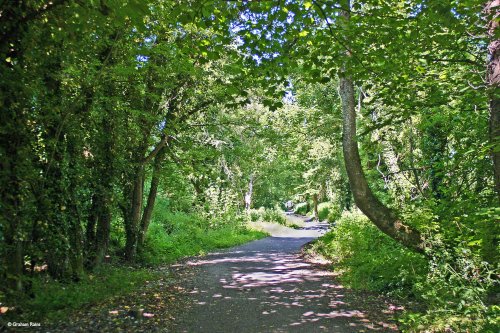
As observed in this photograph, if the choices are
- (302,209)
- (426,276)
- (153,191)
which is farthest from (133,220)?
(302,209)

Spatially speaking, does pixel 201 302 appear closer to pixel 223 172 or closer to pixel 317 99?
pixel 317 99

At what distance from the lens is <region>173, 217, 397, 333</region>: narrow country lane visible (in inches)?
226

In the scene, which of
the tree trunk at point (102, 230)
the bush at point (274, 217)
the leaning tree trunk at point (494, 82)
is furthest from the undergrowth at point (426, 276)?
the bush at point (274, 217)

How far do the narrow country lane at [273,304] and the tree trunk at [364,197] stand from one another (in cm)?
136

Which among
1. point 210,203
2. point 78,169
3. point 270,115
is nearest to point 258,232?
Answer: point 210,203

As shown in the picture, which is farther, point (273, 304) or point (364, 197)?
point (364, 197)

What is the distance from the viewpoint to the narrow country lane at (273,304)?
5.75 m

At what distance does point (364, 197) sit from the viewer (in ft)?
25.7

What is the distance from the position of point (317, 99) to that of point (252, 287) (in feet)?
35.5

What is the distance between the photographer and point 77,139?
7.49 metres

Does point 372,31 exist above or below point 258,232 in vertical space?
above

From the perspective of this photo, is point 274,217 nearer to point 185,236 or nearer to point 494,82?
point 185,236

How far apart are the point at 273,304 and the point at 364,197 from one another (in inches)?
114

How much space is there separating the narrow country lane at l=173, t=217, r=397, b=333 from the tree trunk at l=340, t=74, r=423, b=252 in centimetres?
136
